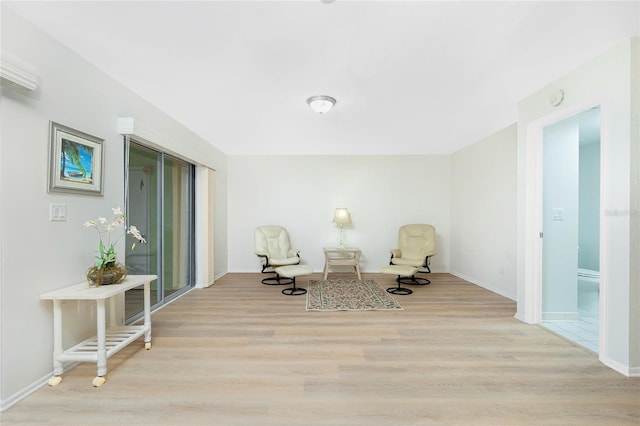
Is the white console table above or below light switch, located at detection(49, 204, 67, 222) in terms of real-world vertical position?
below

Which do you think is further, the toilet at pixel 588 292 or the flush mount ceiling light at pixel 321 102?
the toilet at pixel 588 292

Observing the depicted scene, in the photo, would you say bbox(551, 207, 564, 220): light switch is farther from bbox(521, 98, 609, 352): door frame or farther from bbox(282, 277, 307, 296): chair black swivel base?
bbox(282, 277, 307, 296): chair black swivel base

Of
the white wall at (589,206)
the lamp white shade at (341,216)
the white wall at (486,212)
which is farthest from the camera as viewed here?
the white wall at (589,206)

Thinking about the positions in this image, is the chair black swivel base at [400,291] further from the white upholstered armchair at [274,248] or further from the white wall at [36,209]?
the white wall at [36,209]

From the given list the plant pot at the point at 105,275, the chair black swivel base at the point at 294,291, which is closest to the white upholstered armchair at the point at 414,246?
the chair black swivel base at the point at 294,291

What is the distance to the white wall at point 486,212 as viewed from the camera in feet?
13.6

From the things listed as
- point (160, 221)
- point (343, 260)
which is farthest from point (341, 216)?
point (160, 221)

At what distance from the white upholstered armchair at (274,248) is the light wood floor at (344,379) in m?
1.75

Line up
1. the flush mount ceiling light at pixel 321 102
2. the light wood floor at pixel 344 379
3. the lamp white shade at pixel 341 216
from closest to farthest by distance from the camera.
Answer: the light wood floor at pixel 344 379, the flush mount ceiling light at pixel 321 102, the lamp white shade at pixel 341 216

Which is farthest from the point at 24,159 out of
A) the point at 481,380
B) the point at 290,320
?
the point at 481,380

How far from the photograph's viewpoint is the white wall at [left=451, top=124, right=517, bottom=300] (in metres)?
4.16

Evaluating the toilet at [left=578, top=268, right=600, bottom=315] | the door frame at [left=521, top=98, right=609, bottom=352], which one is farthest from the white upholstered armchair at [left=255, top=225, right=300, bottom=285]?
the toilet at [left=578, top=268, right=600, bottom=315]

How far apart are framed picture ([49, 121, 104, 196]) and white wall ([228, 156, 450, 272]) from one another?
354cm

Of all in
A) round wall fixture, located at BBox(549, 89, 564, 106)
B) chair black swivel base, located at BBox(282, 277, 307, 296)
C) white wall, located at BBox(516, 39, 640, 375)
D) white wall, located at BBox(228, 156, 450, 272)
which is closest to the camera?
white wall, located at BBox(516, 39, 640, 375)
